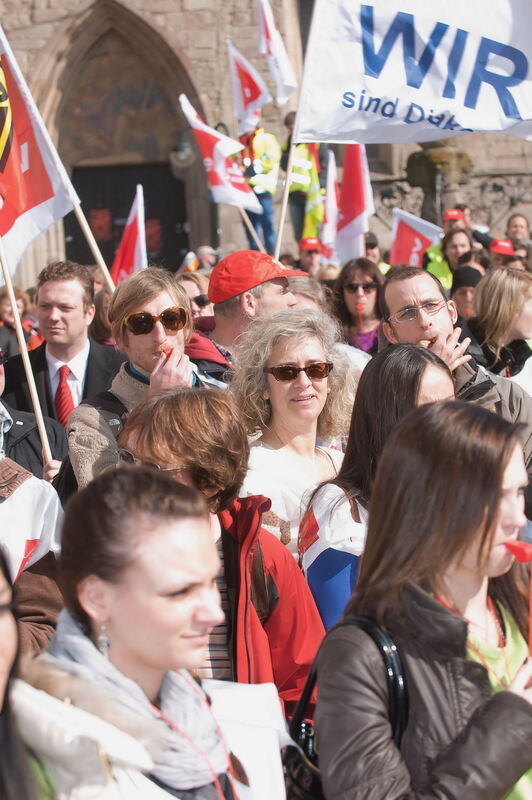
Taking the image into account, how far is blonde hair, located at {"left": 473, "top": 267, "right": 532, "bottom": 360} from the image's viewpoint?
5160 mm

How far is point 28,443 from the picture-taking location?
14.6ft

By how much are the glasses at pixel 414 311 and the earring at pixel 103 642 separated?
105 inches

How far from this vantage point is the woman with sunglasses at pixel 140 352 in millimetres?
3660

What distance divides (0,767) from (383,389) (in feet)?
5.48

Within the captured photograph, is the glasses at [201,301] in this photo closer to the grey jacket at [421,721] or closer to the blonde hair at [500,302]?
the blonde hair at [500,302]

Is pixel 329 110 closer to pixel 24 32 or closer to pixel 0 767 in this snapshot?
pixel 0 767

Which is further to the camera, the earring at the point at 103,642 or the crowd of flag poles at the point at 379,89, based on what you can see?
the crowd of flag poles at the point at 379,89

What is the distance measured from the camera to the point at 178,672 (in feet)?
6.54

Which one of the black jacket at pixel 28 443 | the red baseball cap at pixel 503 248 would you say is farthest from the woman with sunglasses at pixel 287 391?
the red baseball cap at pixel 503 248

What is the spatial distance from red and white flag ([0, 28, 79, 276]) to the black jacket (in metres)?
1.04

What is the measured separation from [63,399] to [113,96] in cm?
1302

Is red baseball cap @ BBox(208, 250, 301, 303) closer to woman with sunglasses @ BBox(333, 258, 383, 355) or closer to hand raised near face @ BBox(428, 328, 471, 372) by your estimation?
hand raised near face @ BBox(428, 328, 471, 372)

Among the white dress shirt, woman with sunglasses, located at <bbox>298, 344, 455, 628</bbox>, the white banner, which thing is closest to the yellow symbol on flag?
the white dress shirt

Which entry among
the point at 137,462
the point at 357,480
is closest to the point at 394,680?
the point at 137,462
